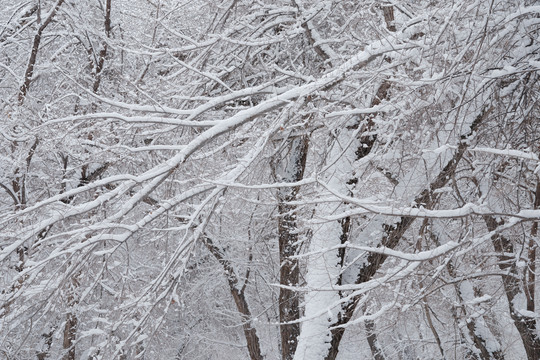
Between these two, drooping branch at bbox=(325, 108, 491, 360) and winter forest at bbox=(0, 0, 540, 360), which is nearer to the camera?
winter forest at bbox=(0, 0, 540, 360)

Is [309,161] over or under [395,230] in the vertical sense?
over

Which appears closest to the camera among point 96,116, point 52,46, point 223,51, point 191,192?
point 96,116

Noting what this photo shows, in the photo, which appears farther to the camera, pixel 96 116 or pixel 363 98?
pixel 363 98

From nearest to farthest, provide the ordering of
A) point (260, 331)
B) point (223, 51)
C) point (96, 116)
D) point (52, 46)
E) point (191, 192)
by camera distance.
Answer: point (96, 116)
point (191, 192)
point (223, 51)
point (52, 46)
point (260, 331)

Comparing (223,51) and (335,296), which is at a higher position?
(223,51)

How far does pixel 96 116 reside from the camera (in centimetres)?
402

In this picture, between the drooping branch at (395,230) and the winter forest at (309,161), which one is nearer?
the winter forest at (309,161)

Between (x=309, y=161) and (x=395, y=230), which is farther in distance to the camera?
(x=309, y=161)

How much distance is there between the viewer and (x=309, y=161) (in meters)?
6.67

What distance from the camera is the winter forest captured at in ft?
12.7

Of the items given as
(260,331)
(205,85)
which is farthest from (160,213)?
(260,331)

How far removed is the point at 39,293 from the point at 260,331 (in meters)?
12.1

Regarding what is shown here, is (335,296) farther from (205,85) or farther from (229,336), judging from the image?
(229,336)

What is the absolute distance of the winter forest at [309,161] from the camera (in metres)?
3.88
